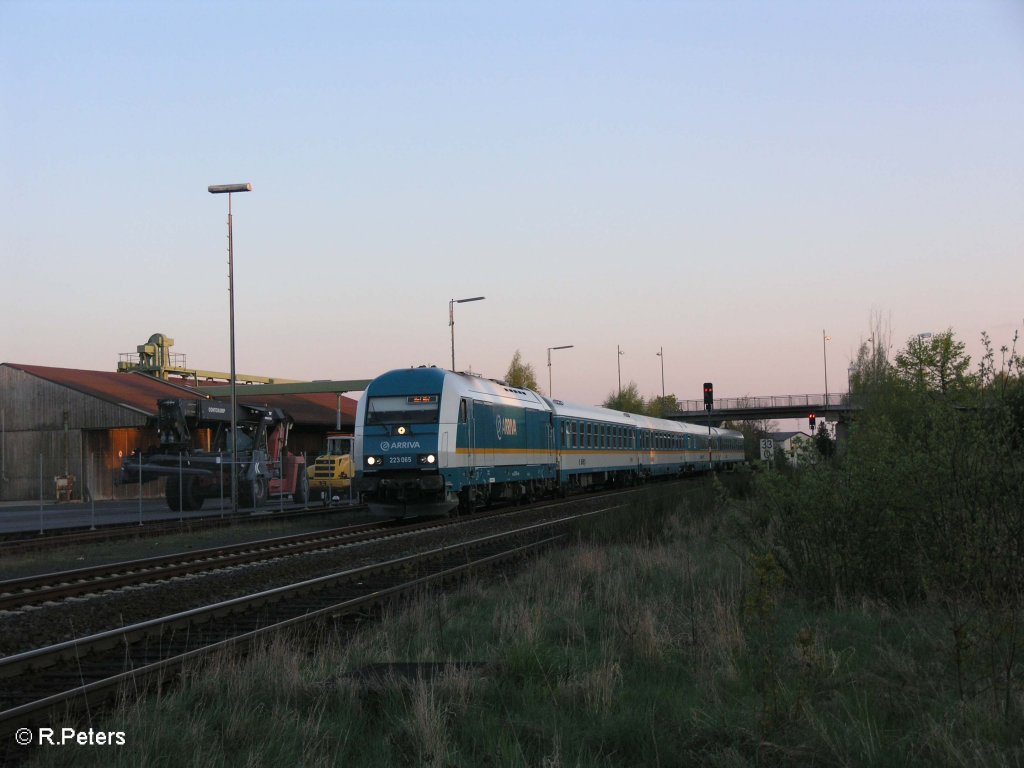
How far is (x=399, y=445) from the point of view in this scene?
23719 mm

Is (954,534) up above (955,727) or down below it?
above

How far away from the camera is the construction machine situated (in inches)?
1248

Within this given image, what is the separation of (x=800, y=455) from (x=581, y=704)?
17.6 feet

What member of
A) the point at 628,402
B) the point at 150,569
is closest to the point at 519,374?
the point at 628,402

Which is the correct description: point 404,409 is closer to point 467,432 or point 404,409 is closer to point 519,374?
point 467,432

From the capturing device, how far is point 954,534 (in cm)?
851

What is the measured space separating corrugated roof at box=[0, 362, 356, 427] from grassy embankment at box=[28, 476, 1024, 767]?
34.8 meters

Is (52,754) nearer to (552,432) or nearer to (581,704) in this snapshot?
(581,704)

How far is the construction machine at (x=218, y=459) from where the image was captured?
104ft

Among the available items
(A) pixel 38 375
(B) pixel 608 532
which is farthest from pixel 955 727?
(A) pixel 38 375

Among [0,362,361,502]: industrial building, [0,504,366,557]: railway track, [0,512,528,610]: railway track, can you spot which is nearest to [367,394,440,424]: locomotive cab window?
[0,512,528,610]: railway track

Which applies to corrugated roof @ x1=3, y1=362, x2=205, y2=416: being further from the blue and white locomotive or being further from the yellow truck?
the blue and white locomotive

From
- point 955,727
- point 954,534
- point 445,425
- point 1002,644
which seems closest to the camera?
point 955,727

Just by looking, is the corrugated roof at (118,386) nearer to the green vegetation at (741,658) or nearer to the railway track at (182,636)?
the railway track at (182,636)
